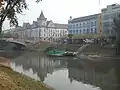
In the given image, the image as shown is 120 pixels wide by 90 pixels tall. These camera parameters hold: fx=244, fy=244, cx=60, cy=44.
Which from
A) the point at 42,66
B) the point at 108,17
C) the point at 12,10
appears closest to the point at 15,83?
the point at 12,10

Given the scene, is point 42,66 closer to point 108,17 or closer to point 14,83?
point 14,83

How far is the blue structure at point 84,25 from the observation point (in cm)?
8838

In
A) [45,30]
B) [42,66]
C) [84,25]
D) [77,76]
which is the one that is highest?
[84,25]

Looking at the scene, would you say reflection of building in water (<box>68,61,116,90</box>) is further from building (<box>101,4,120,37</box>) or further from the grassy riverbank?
building (<box>101,4,120,37</box>)

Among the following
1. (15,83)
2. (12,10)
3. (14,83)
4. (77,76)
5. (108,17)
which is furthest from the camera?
(108,17)

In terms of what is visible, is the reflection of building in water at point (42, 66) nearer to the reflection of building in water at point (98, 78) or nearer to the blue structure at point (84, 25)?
the reflection of building in water at point (98, 78)

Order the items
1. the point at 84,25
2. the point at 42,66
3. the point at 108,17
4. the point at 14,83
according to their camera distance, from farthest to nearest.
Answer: the point at 84,25
the point at 108,17
the point at 42,66
the point at 14,83

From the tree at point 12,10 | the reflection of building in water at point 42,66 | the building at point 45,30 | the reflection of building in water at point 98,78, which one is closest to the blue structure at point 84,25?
the building at point 45,30

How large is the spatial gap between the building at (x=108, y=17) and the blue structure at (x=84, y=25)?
8070mm

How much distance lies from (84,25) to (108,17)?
19417mm

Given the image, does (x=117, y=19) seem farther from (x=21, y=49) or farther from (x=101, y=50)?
(x=21, y=49)

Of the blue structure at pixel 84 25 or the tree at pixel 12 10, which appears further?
the blue structure at pixel 84 25

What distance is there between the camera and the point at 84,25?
9456cm

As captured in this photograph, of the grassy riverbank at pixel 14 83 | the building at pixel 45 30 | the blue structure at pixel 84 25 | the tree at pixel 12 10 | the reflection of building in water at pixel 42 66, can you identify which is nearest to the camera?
the grassy riverbank at pixel 14 83
